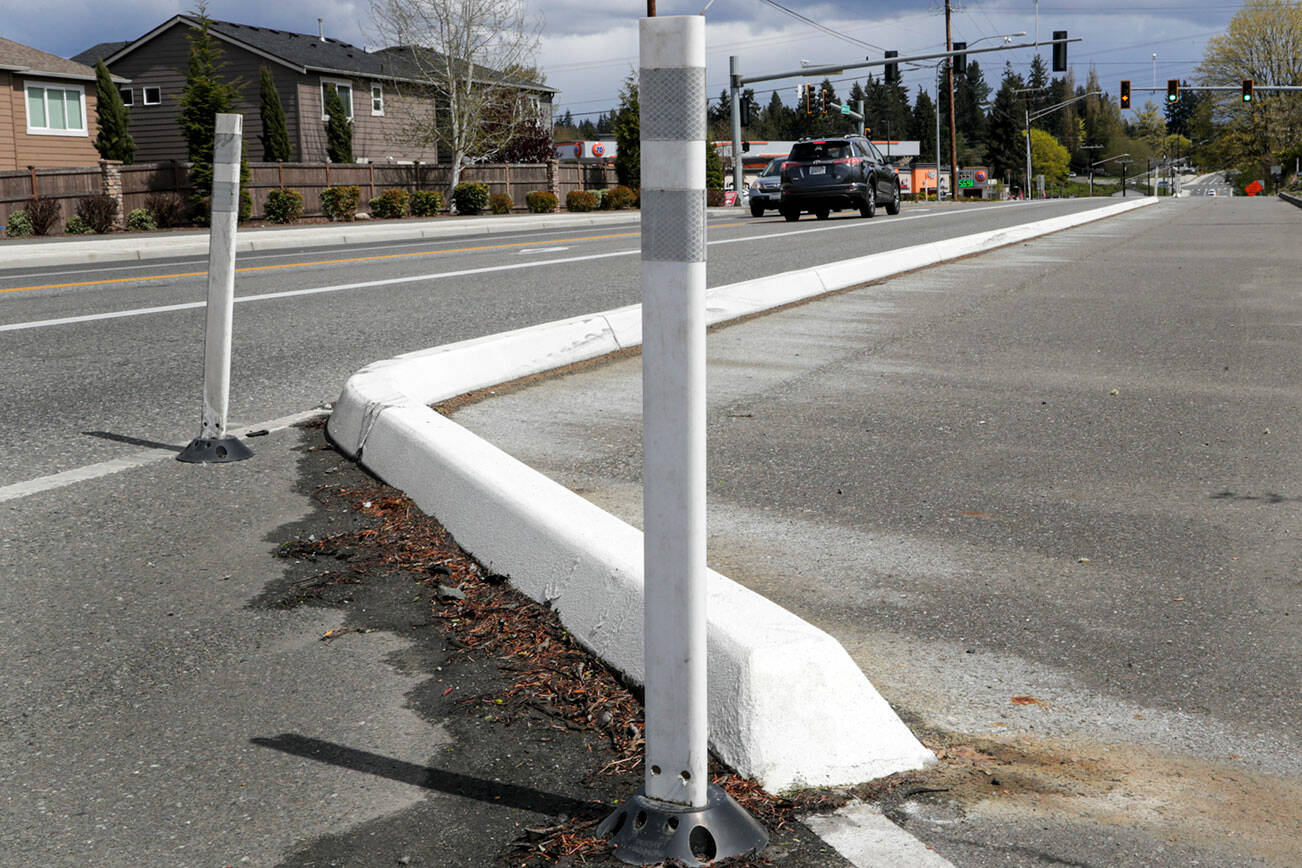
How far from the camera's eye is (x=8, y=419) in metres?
5.88

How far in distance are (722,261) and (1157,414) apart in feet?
30.4

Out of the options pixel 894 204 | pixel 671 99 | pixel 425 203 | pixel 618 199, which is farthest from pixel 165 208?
pixel 671 99

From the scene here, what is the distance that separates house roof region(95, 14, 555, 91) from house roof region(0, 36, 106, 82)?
7.36 meters

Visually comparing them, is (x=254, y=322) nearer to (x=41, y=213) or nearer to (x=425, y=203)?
(x=41, y=213)

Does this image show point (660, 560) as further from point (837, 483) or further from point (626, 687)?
point (837, 483)

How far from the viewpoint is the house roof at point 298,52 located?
44.6 meters

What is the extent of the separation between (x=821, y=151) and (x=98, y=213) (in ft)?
54.8

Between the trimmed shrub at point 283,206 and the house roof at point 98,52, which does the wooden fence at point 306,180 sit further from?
the house roof at point 98,52

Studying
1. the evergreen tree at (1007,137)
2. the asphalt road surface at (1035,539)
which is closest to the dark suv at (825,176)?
the asphalt road surface at (1035,539)

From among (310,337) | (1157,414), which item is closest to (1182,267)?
(1157,414)

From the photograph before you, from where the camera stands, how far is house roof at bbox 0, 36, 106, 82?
35219 millimetres

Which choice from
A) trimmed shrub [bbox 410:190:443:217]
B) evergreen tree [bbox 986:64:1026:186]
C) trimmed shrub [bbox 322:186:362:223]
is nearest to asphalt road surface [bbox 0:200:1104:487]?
trimmed shrub [bbox 322:186:362:223]

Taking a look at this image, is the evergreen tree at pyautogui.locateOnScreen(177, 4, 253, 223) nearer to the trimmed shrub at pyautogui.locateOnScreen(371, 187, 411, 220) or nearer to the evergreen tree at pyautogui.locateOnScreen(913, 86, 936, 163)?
the trimmed shrub at pyautogui.locateOnScreen(371, 187, 411, 220)

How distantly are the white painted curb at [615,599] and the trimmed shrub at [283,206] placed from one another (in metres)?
28.5
